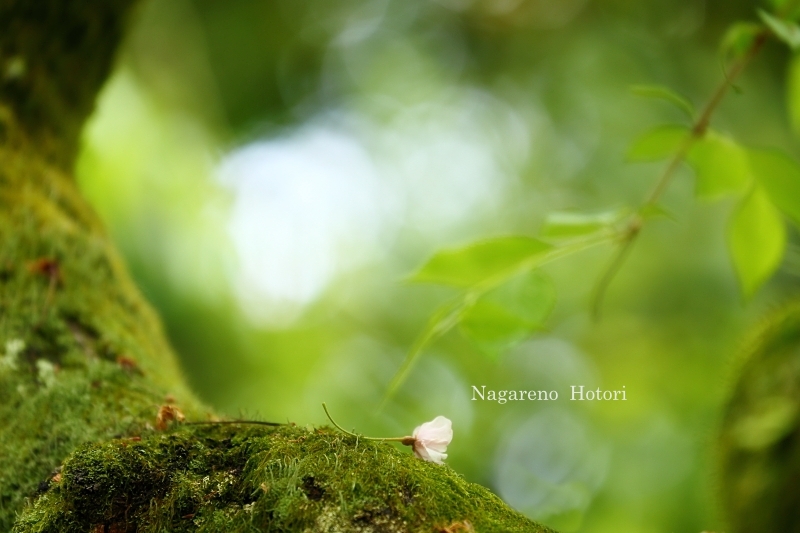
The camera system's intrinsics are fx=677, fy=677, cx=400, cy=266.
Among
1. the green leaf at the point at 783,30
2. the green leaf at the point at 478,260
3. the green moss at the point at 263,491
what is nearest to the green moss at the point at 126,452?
the green moss at the point at 263,491

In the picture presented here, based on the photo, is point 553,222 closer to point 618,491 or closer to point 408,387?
point 618,491

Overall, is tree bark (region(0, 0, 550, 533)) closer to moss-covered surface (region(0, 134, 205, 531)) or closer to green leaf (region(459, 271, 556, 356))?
moss-covered surface (region(0, 134, 205, 531))

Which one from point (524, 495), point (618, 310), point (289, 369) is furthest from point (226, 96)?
point (524, 495)

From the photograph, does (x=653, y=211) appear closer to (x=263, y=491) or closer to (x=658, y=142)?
(x=658, y=142)

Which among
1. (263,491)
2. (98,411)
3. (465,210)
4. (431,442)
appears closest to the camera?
(263,491)

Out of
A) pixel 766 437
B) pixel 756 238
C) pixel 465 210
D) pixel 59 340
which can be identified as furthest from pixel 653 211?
pixel 465 210

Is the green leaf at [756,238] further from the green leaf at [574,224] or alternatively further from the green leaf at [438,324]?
the green leaf at [438,324]
